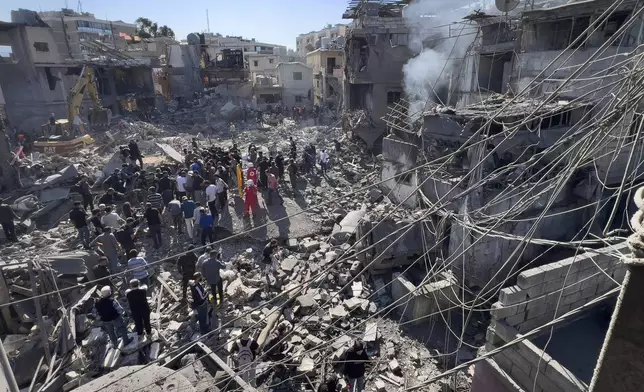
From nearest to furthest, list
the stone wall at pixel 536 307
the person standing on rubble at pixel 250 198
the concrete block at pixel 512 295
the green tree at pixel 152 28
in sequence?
the stone wall at pixel 536 307, the concrete block at pixel 512 295, the person standing on rubble at pixel 250 198, the green tree at pixel 152 28

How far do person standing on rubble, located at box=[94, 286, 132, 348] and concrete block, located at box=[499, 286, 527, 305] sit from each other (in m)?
6.38

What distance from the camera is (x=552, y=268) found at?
206 inches

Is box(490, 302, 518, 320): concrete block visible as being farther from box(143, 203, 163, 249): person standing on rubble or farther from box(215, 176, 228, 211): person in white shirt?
box(215, 176, 228, 211): person in white shirt

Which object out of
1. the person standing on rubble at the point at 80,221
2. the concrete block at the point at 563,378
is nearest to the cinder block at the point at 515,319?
the concrete block at the point at 563,378

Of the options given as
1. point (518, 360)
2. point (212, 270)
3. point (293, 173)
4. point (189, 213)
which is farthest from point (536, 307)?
point (293, 173)

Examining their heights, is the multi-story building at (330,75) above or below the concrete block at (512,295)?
above

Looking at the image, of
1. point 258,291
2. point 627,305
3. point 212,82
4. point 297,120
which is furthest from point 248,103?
point 627,305

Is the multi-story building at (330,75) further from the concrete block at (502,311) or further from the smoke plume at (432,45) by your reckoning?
the concrete block at (502,311)

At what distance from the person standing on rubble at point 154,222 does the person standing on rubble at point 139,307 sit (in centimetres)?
319

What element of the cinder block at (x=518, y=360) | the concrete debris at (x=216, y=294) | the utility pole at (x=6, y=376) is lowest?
the concrete debris at (x=216, y=294)

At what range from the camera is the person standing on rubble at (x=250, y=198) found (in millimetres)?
11812

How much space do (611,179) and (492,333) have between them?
22.4ft

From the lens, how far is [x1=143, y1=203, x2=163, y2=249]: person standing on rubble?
9.68 meters

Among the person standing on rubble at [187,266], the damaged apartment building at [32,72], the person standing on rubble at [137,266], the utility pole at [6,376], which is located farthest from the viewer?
the damaged apartment building at [32,72]
